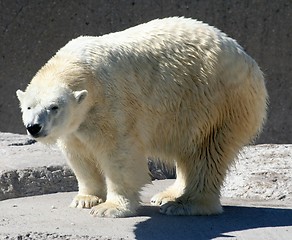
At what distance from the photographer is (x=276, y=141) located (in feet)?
29.1

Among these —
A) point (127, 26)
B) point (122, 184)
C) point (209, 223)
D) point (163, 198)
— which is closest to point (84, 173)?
point (122, 184)

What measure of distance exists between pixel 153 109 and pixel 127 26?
4205 mm

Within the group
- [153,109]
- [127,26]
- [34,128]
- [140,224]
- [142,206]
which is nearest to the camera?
[34,128]

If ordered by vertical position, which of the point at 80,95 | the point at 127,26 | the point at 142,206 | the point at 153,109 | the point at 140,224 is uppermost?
the point at 80,95

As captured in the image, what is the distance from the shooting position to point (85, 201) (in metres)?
5.13

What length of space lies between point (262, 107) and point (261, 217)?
2.01 feet

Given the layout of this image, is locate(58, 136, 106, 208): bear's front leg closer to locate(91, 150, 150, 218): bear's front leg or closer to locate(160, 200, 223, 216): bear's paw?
locate(91, 150, 150, 218): bear's front leg

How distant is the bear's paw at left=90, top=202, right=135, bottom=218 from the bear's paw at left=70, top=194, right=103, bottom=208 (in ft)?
0.74

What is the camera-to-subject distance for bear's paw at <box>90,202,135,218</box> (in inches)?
190

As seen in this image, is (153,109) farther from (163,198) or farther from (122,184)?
(163,198)

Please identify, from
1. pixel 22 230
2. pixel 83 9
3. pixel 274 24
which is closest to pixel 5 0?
pixel 83 9

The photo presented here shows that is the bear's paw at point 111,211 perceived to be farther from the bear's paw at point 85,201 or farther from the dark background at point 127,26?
the dark background at point 127,26

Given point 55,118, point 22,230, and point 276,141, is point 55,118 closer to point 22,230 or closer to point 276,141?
point 22,230

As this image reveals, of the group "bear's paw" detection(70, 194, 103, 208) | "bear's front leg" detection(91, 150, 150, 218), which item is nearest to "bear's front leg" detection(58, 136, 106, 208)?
A: "bear's paw" detection(70, 194, 103, 208)
